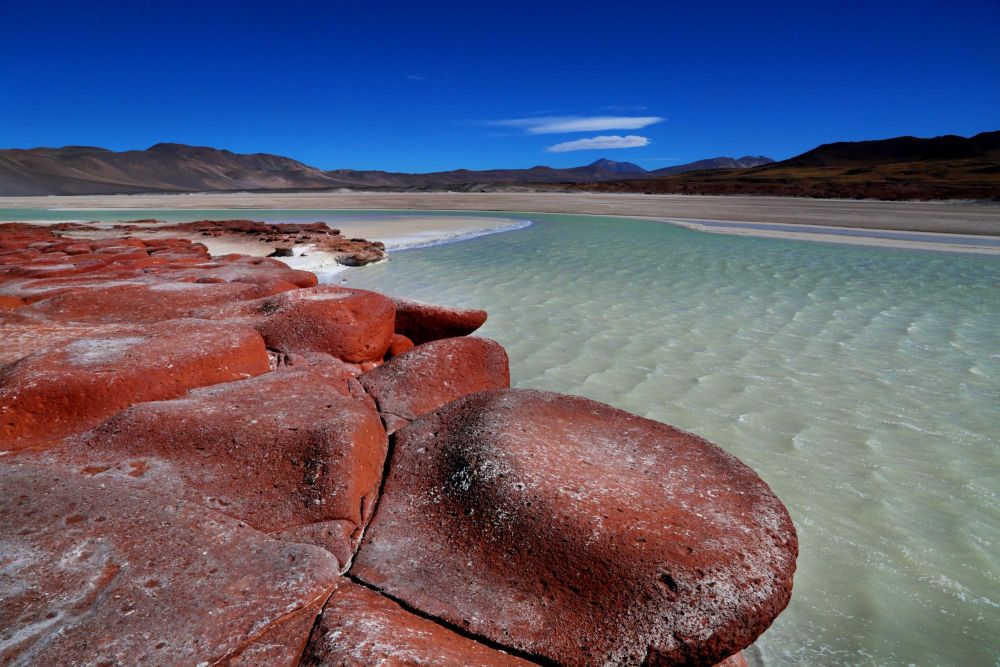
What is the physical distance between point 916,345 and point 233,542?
5.96m

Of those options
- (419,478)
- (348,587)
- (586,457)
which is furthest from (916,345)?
(348,587)

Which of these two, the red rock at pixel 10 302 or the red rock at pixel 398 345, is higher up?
the red rock at pixel 10 302

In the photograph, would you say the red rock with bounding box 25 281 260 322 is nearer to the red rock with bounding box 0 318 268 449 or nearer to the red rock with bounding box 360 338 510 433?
the red rock with bounding box 0 318 268 449

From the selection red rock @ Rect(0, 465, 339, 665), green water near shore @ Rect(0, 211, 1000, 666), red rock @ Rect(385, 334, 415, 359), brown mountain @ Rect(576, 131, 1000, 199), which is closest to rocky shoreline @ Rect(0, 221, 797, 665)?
red rock @ Rect(0, 465, 339, 665)

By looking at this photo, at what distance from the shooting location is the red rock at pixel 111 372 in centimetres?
205

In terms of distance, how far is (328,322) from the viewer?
129 inches

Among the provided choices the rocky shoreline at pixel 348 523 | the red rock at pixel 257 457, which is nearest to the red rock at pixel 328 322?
the rocky shoreline at pixel 348 523

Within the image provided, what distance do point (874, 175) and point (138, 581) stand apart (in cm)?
6677

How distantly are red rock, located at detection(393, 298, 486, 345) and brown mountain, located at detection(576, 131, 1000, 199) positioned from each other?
3310cm

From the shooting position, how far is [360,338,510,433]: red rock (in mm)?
2534

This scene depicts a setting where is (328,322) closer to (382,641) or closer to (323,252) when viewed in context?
(382,641)

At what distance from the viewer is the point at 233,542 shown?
143 centimetres

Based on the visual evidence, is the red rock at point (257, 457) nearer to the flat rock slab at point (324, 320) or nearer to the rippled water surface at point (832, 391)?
the flat rock slab at point (324, 320)

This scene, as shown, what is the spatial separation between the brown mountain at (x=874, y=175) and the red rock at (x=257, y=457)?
115 ft
